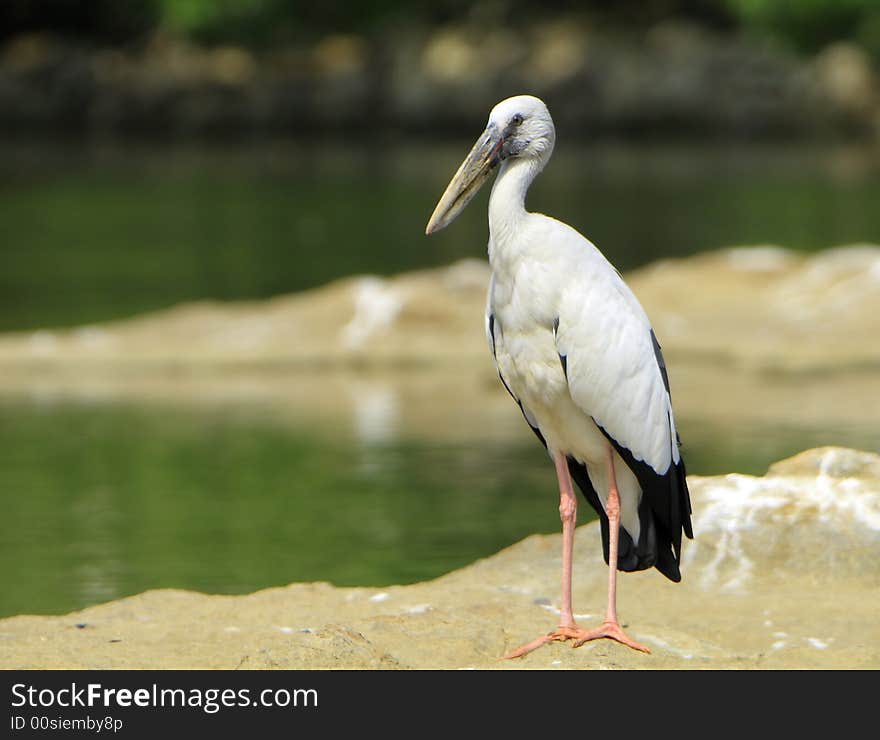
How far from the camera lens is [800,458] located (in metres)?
7.33

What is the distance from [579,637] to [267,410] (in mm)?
6520

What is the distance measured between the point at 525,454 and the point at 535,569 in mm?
3563

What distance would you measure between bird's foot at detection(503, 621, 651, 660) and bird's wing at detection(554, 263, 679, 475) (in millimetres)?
499

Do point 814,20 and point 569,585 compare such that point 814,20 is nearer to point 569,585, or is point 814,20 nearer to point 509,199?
point 509,199

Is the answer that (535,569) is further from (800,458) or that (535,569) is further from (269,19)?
(269,19)

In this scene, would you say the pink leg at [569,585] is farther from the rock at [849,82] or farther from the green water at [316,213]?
the rock at [849,82]

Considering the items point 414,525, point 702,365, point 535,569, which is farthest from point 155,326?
point 535,569

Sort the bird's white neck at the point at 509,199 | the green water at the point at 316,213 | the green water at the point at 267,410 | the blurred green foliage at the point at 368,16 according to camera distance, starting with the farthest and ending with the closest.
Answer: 1. the blurred green foliage at the point at 368,16
2. the green water at the point at 316,213
3. the green water at the point at 267,410
4. the bird's white neck at the point at 509,199

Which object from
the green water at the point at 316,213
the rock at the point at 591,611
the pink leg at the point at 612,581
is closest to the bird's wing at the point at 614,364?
the pink leg at the point at 612,581

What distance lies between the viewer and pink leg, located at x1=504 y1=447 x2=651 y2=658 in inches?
227

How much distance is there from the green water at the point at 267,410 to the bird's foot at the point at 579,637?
85.5 inches

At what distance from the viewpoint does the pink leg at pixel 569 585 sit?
5762 millimetres

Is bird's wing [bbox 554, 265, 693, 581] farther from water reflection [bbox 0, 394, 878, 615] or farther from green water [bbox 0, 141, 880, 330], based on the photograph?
green water [bbox 0, 141, 880, 330]

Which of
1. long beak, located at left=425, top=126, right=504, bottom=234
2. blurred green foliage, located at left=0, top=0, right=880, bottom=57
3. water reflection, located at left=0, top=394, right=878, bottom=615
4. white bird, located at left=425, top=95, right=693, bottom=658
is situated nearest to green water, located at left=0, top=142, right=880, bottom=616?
water reflection, located at left=0, top=394, right=878, bottom=615
